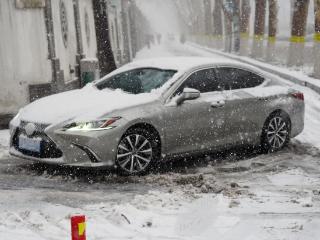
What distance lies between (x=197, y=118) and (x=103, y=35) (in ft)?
32.5

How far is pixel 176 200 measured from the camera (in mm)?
6180

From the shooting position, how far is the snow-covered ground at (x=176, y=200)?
5.28m

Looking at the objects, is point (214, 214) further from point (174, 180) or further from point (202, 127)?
point (202, 127)

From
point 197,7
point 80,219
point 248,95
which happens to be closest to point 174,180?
point 248,95

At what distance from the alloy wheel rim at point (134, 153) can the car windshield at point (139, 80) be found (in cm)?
83

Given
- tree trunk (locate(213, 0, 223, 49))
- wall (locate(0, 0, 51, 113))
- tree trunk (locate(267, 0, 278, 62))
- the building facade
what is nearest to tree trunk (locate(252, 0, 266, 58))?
tree trunk (locate(267, 0, 278, 62))

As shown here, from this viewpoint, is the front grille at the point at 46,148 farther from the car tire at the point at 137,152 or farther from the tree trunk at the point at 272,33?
the tree trunk at the point at 272,33

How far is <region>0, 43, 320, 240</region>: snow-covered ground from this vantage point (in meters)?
5.28

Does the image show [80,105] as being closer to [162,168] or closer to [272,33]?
[162,168]

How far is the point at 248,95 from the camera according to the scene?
27.4ft

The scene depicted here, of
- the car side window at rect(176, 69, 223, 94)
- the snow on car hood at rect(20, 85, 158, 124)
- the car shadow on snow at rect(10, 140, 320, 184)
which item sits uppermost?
the car side window at rect(176, 69, 223, 94)

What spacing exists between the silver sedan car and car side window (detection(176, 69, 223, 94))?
0.04 feet

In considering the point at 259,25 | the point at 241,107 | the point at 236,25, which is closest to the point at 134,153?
the point at 241,107

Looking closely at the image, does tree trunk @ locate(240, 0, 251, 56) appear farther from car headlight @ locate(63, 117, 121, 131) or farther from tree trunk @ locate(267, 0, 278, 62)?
car headlight @ locate(63, 117, 121, 131)
